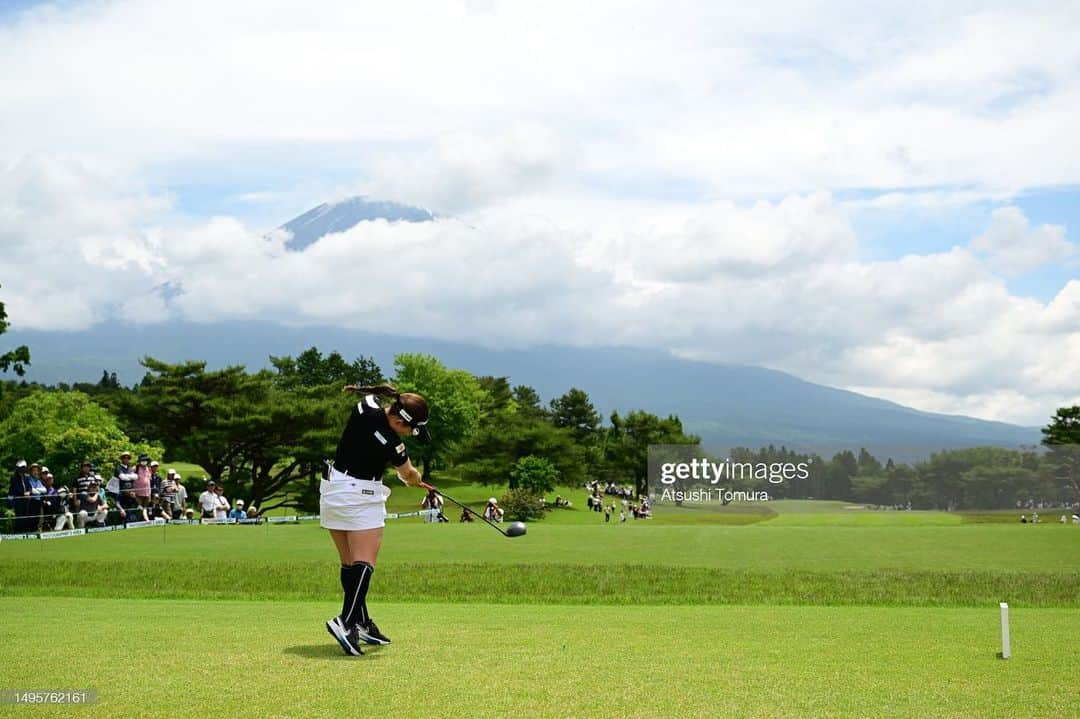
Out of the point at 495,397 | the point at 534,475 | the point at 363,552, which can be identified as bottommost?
the point at 534,475

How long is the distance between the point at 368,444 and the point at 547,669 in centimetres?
261

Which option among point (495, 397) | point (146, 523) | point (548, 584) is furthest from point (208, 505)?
point (495, 397)

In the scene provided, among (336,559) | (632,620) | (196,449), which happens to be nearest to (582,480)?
(196,449)

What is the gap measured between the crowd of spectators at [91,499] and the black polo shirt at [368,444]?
21.5m

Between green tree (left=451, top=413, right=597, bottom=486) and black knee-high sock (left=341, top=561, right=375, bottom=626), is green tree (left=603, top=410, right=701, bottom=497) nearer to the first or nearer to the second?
green tree (left=451, top=413, right=597, bottom=486)

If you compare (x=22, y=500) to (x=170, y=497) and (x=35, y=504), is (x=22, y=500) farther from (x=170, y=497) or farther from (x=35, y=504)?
(x=170, y=497)

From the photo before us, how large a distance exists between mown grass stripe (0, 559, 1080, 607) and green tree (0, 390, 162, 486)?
125 ft

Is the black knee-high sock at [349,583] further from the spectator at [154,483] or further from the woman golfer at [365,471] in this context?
the spectator at [154,483]

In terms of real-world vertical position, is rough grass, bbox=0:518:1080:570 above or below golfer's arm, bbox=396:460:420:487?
below

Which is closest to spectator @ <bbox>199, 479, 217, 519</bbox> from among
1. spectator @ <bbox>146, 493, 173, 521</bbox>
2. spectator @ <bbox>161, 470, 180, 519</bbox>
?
spectator @ <bbox>161, 470, 180, 519</bbox>

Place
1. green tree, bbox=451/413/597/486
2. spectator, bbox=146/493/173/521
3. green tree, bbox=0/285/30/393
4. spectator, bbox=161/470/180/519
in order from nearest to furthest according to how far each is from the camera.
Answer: spectator, bbox=146/493/173/521, spectator, bbox=161/470/180/519, green tree, bbox=0/285/30/393, green tree, bbox=451/413/597/486

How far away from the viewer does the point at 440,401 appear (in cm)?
11069

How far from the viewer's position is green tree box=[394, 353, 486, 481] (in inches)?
4240

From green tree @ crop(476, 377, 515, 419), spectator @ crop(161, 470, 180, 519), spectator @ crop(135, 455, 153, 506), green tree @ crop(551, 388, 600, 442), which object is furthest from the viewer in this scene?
green tree @ crop(476, 377, 515, 419)
